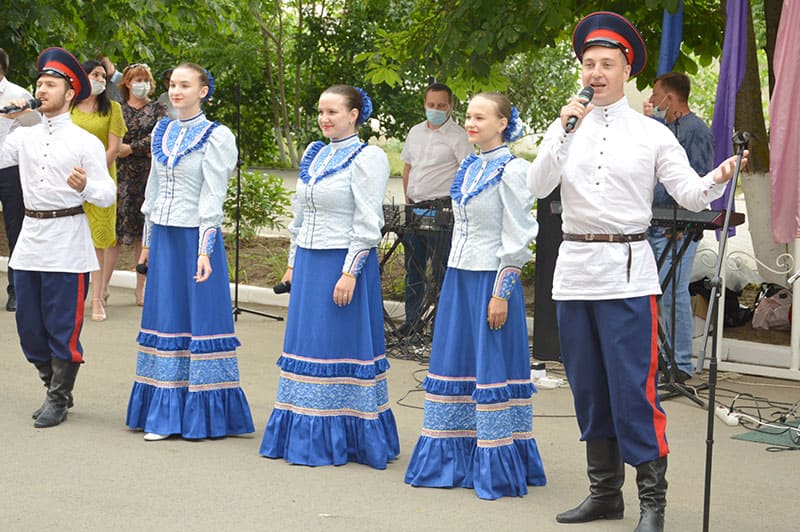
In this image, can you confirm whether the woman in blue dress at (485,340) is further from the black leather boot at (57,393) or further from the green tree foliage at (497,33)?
the green tree foliage at (497,33)

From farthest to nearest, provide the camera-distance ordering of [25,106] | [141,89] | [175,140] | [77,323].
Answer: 1. [141,89]
2. [77,323]
3. [25,106]
4. [175,140]

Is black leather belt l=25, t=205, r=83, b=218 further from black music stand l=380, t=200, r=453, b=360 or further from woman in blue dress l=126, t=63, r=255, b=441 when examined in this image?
black music stand l=380, t=200, r=453, b=360

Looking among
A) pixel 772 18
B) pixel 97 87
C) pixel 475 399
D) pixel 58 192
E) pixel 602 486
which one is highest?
pixel 772 18

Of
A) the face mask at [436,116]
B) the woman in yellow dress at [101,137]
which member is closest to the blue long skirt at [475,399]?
the face mask at [436,116]

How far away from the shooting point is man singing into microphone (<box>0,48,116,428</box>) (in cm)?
699

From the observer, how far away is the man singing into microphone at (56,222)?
22.9 feet

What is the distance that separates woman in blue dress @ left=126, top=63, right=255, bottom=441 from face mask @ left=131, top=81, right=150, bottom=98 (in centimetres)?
413

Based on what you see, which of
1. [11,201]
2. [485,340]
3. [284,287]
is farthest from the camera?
[11,201]

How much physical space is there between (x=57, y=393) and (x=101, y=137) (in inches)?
157

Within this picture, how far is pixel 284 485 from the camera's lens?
19.7 ft

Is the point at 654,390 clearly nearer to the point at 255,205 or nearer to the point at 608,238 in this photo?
the point at 608,238

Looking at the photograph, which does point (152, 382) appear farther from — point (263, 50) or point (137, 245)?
point (263, 50)

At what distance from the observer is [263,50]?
70.6 ft

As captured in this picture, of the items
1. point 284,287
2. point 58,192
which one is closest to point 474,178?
point 284,287
